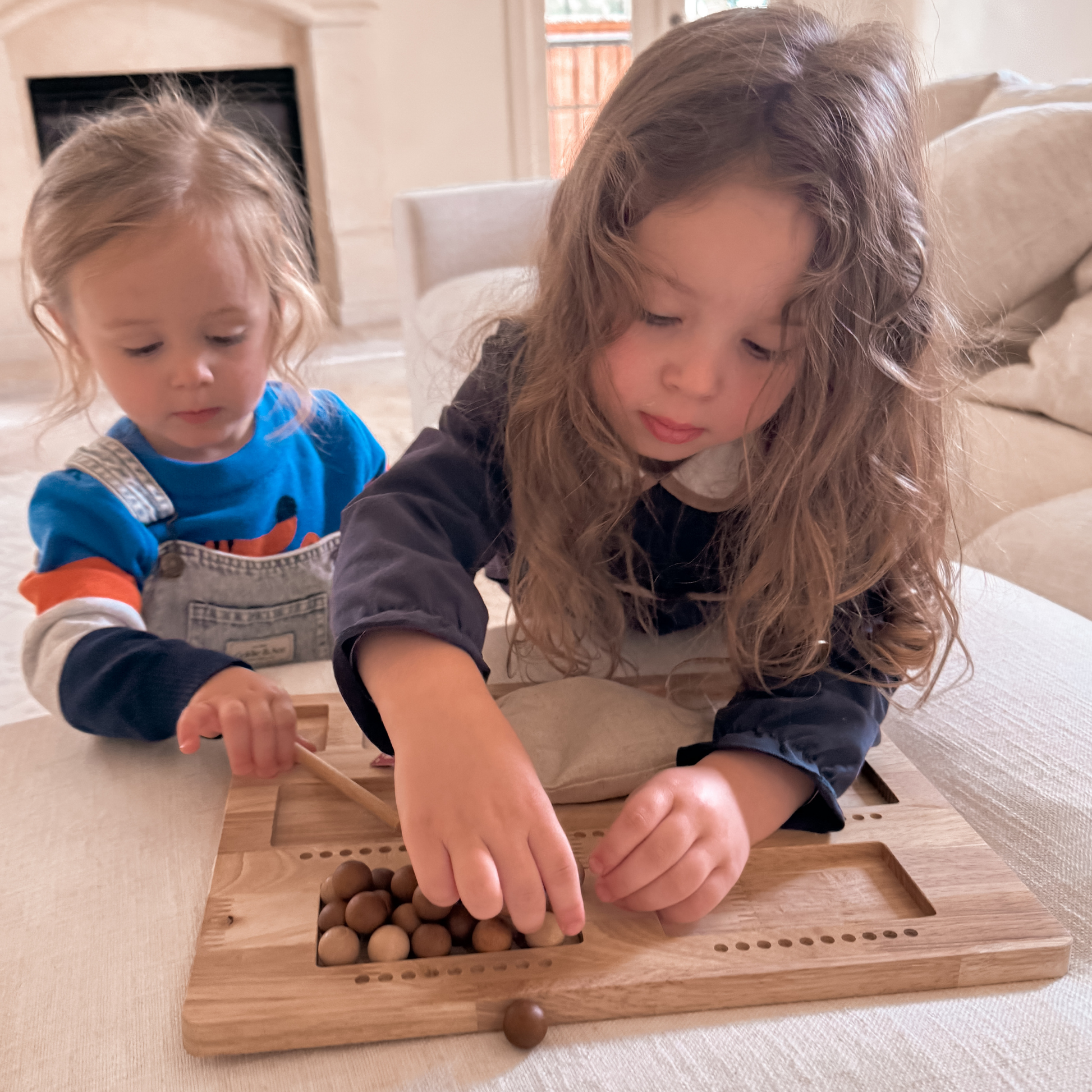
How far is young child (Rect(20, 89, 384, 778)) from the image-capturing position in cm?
81

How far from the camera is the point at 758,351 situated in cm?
64

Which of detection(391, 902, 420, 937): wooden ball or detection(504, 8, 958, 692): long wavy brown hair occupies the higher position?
detection(504, 8, 958, 692): long wavy brown hair

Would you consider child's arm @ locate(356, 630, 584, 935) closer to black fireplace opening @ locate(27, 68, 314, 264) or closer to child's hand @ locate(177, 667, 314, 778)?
child's hand @ locate(177, 667, 314, 778)

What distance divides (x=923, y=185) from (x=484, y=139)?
12.5 feet

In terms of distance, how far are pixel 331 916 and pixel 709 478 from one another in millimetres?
431

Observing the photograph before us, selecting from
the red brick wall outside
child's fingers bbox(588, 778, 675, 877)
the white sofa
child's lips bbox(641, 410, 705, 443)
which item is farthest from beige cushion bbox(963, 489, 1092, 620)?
the red brick wall outside

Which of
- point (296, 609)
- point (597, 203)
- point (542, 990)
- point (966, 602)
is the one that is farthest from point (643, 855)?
point (296, 609)

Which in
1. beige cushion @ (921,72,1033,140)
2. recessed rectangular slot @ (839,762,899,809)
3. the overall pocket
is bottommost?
the overall pocket

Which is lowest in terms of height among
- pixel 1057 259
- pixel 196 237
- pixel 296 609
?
pixel 296 609

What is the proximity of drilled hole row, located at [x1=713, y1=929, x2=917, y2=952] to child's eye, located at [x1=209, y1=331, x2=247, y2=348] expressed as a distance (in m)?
0.69

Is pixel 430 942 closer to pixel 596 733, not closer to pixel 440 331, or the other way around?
pixel 596 733

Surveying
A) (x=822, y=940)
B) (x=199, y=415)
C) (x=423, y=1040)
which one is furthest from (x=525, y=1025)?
(x=199, y=415)

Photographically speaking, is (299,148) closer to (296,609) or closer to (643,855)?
(296,609)

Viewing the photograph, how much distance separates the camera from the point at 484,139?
418cm
